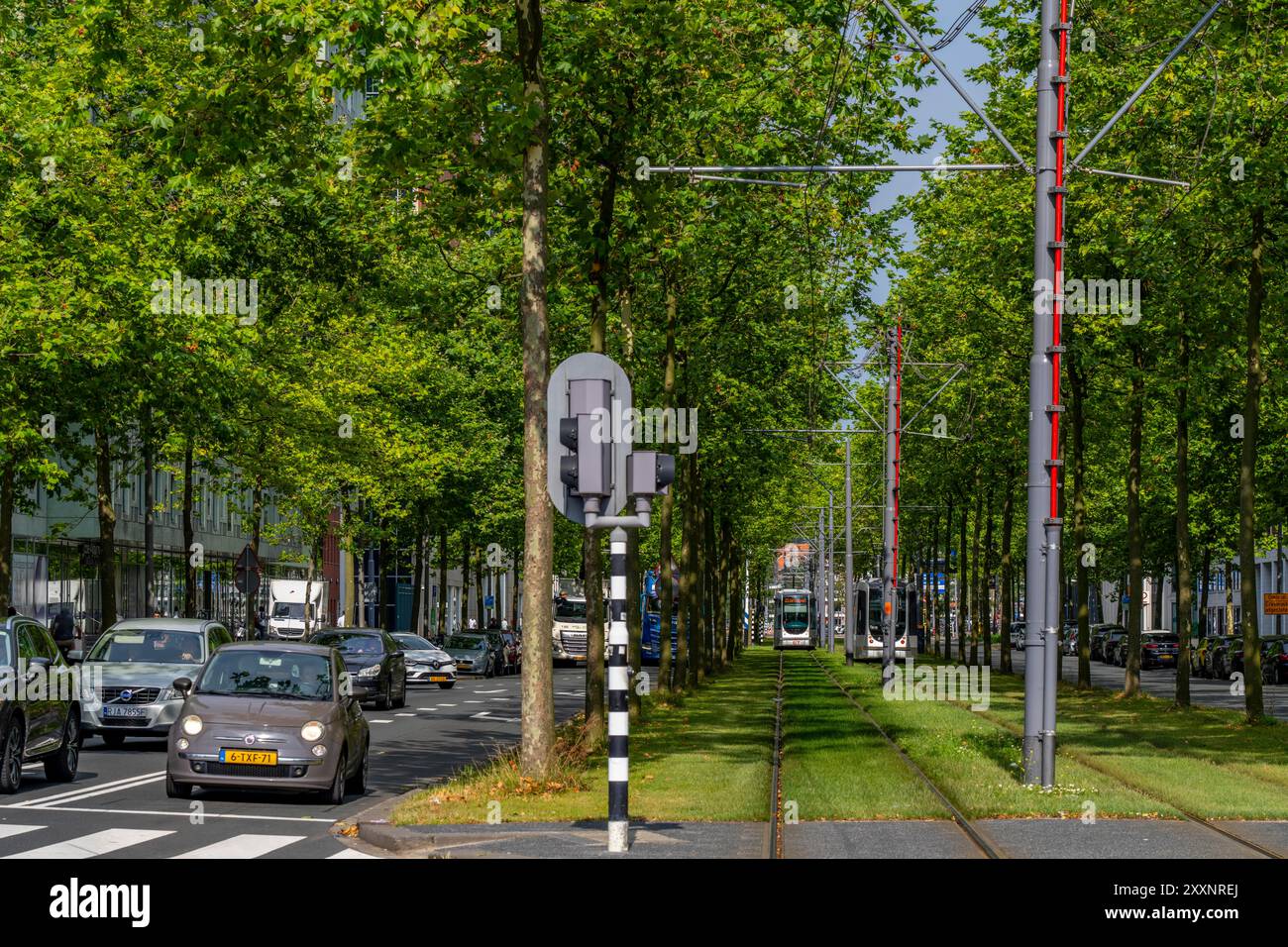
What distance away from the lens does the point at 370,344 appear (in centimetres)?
5700

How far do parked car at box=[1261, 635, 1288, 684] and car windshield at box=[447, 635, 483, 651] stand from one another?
23832 millimetres

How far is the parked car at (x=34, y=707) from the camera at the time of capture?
19.2m

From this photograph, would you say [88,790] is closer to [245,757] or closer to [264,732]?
[245,757]

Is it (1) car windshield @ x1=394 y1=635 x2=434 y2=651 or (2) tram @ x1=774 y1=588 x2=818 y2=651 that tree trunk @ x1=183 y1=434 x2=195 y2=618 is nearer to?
(1) car windshield @ x1=394 y1=635 x2=434 y2=651

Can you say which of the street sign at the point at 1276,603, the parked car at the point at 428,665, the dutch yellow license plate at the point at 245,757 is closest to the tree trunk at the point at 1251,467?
the dutch yellow license plate at the point at 245,757

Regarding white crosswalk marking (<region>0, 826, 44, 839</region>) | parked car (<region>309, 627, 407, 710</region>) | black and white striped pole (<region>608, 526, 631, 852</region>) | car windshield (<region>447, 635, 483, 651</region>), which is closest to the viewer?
black and white striped pole (<region>608, 526, 631, 852</region>)

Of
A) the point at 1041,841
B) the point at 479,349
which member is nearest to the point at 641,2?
the point at 1041,841

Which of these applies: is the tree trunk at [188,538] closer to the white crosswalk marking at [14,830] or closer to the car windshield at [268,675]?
the car windshield at [268,675]

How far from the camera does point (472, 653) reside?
6350 centimetres

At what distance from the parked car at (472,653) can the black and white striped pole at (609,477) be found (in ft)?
160

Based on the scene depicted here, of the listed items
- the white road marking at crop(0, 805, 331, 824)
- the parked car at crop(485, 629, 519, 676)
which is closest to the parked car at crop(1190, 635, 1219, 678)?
the parked car at crop(485, 629, 519, 676)

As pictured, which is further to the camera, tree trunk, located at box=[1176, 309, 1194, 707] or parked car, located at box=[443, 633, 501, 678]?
parked car, located at box=[443, 633, 501, 678]

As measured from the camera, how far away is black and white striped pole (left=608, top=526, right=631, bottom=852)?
1380cm

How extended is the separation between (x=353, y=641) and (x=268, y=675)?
20210 mm
